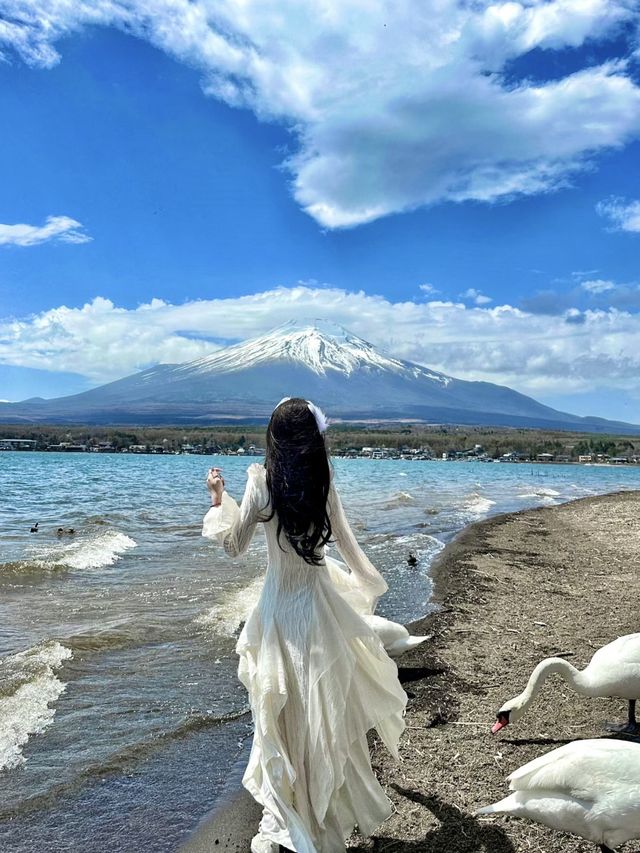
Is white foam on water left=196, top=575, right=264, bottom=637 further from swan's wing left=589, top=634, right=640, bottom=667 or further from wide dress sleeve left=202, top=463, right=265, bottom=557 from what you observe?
wide dress sleeve left=202, top=463, right=265, bottom=557

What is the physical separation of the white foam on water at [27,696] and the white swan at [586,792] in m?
3.91

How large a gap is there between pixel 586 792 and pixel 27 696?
527 centimetres

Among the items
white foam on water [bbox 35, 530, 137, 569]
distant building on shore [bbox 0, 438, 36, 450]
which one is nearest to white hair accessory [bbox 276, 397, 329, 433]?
white foam on water [bbox 35, 530, 137, 569]

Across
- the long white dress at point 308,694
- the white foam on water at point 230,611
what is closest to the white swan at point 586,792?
the long white dress at point 308,694

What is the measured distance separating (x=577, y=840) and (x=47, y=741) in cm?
422

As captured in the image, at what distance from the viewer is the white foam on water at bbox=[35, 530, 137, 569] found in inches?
552

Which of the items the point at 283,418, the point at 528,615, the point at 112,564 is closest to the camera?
the point at 283,418

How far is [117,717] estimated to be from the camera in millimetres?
6258

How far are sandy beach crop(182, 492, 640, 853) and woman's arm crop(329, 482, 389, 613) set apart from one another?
4.65 feet

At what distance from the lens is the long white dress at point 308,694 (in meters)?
3.64

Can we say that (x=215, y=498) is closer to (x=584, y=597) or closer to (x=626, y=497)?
(x=584, y=597)

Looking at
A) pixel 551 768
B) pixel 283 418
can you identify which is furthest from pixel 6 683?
pixel 551 768

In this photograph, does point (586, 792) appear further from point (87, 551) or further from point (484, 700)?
point (87, 551)

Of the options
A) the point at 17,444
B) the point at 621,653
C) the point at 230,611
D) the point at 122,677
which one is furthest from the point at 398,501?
the point at 17,444
